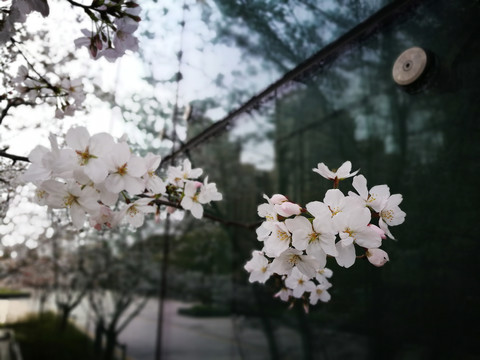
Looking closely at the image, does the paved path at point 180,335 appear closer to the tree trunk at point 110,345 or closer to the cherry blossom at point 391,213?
the tree trunk at point 110,345

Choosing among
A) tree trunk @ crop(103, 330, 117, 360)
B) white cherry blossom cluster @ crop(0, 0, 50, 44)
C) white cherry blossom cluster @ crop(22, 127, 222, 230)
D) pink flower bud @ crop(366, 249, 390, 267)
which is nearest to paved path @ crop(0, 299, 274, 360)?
tree trunk @ crop(103, 330, 117, 360)

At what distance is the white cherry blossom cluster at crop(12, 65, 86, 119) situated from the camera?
0.90 m

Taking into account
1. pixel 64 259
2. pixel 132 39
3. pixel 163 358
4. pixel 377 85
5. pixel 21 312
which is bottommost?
pixel 163 358

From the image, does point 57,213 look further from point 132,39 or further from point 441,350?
point 441,350

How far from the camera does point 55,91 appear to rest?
89 centimetres

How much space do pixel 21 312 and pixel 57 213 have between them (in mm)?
2468

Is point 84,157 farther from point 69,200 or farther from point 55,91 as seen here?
point 55,91

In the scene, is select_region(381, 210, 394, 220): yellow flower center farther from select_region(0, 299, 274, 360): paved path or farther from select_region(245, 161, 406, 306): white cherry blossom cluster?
select_region(0, 299, 274, 360): paved path

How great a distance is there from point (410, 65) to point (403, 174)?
→ 374mm

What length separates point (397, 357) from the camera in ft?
3.76

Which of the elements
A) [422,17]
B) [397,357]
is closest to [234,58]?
[422,17]

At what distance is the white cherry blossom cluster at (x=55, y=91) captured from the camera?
904 mm

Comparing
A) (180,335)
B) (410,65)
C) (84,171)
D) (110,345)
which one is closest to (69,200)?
(84,171)

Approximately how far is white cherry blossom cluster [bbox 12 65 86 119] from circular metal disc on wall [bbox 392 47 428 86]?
1014mm
